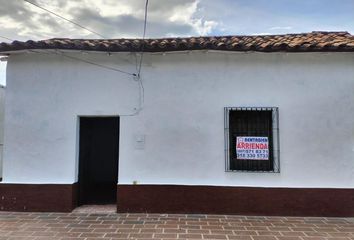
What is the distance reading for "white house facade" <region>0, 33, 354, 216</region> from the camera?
691cm

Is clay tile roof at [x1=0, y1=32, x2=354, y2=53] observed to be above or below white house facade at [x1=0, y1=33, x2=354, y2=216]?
above

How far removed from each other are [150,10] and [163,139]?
8.79ft

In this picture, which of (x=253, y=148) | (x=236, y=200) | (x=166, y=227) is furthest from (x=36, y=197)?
(x=253, y=148)

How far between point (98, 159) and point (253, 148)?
14.8 ft

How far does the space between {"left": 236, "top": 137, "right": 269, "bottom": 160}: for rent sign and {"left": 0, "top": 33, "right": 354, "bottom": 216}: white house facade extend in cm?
2

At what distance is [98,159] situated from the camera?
931 centimetres

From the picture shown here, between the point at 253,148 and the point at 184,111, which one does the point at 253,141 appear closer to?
the point at 253,148

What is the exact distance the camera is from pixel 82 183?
7.62 metres

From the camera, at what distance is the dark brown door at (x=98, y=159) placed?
765 cm

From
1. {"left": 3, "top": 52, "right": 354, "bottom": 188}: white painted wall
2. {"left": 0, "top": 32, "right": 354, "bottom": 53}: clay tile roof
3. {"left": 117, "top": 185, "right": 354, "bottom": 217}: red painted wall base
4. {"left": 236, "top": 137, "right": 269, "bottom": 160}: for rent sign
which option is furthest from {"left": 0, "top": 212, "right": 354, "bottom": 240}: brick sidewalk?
{"left": 0, "top": 32, "right": 354, "bottom": 53}: clay tile roof

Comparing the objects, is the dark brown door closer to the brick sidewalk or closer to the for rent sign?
the brick sidewalk

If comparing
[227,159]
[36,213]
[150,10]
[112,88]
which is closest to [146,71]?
[112,88]

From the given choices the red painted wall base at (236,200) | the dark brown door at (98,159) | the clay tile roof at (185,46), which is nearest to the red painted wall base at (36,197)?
the dark brown door at (98,159)

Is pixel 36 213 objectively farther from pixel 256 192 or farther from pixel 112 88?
pixel 256 192
